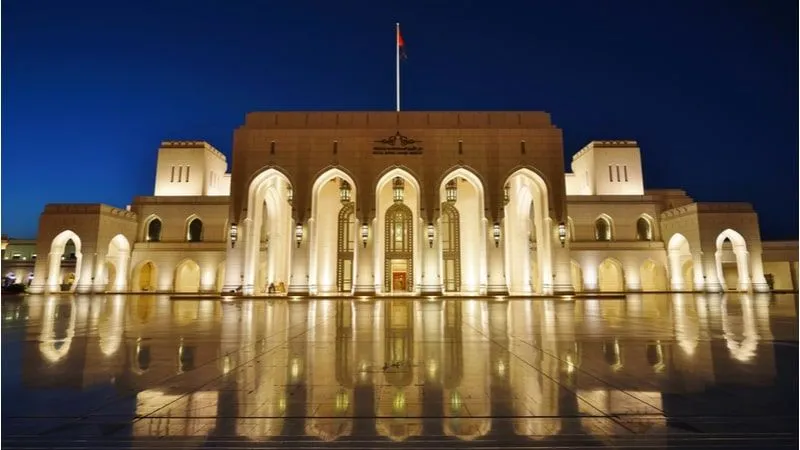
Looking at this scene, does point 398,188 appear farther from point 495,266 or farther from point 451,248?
point 495,266

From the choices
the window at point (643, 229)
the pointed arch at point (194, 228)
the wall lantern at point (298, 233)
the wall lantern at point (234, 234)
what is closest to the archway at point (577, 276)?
the window at point (643, 229)

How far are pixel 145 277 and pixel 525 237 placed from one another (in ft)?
117

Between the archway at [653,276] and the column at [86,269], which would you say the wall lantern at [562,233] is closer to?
the archway at [653,276]

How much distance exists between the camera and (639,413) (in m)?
3.34

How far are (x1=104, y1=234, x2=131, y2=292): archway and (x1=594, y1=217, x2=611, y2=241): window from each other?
41195 millimetres

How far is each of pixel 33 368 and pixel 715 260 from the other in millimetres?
40874

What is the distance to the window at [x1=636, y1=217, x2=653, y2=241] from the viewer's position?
40469 mm

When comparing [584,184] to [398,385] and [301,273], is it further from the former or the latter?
[398,385]

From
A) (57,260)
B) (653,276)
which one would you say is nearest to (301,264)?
(57,260)

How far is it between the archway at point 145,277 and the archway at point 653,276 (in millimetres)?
42993

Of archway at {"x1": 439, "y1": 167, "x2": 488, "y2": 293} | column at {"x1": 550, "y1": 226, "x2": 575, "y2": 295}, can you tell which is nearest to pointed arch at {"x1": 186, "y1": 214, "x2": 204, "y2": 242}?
archway at {"x1": 439, "y1": 167, "x2": 488, "y2": 293}

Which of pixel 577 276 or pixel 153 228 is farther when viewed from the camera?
pixel 153 228

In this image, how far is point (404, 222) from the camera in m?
36.7

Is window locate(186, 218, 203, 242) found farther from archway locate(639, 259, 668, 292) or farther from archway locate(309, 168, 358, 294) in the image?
archway locate(639, 259, 668, 292)
